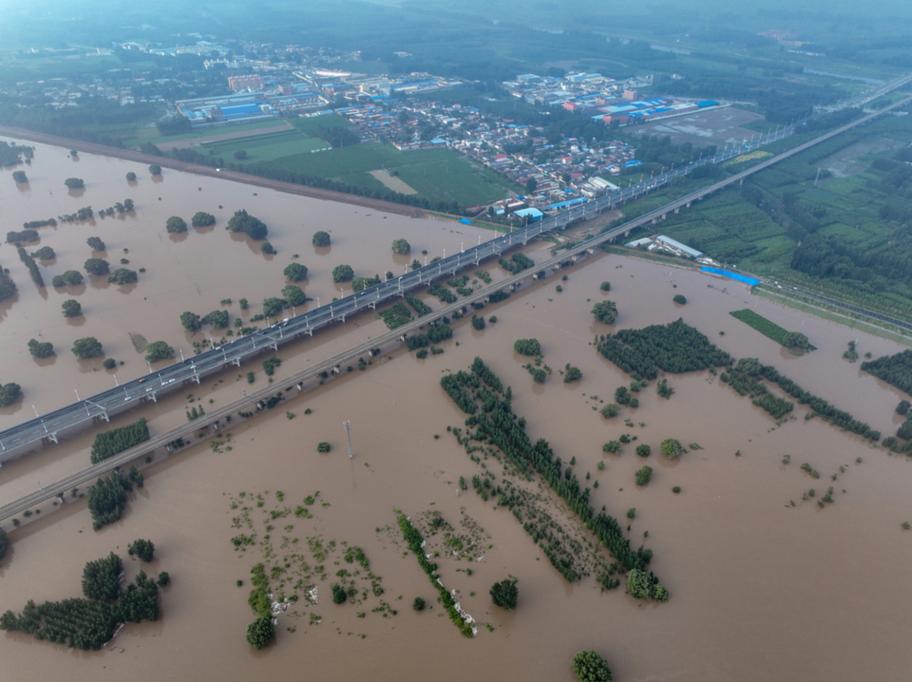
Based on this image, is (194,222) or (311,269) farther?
(194,222)

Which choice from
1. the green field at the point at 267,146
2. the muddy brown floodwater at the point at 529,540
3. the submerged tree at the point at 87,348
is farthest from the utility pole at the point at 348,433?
the green field at the point at 267,146

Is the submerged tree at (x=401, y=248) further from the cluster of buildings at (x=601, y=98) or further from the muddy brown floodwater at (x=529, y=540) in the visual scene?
the cluster of buildings at (x=601, y=98)

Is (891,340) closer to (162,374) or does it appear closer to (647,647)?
(647,647)

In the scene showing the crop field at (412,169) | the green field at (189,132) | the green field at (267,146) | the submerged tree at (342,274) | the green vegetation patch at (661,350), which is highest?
the green field at (189,132)

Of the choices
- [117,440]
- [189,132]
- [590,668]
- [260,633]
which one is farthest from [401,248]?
[189,132]

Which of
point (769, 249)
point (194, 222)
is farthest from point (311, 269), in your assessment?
point (769, 249)

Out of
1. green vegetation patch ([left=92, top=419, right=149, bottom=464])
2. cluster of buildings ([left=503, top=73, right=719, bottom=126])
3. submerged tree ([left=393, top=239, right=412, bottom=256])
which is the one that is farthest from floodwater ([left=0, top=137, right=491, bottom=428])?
cluster of buildings ([left=503, top=73, right=719, bottom=126])

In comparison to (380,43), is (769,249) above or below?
below

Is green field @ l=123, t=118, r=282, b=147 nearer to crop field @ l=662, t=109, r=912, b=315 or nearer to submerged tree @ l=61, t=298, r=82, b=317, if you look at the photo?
submerged tree @ l=61, t=298, r=82, b=317
